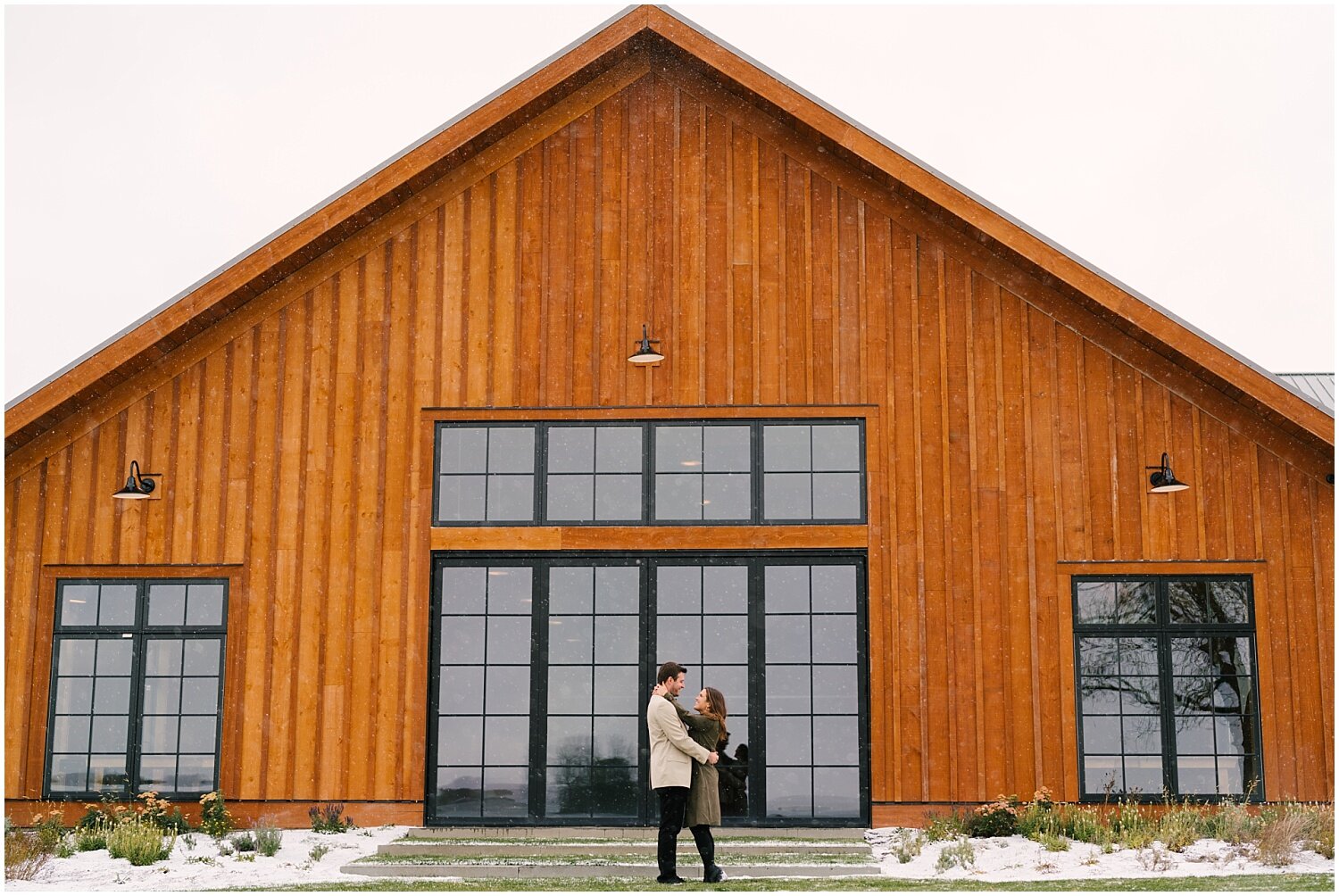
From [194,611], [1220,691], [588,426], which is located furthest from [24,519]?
[1220,691]

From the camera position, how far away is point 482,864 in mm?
10328

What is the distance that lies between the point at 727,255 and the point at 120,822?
7059 millimetres

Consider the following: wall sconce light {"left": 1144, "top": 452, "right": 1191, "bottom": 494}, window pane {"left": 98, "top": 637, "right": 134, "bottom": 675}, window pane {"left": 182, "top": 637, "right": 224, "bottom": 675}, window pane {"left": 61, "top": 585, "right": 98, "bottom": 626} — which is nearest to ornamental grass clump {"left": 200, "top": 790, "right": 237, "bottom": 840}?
window pane {"left": 182, "top": 637, "right": 224, "bottom": 675}

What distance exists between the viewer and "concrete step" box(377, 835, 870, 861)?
1078cm

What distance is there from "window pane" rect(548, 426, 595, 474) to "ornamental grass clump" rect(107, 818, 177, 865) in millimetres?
4284

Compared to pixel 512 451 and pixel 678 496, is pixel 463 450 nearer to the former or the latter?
pixel 512 451

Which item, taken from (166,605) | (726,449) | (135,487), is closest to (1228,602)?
(726,449)

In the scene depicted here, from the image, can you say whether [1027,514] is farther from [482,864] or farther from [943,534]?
[482,864]

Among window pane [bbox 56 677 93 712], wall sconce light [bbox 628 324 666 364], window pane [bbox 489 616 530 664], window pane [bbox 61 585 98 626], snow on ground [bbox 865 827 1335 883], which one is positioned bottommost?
snow on ground [bbox 865 827 1335 883]

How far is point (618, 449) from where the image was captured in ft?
40.6

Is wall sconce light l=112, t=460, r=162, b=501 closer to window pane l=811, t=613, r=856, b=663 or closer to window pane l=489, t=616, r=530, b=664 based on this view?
window pane l=489, t=616, r=530, b=664

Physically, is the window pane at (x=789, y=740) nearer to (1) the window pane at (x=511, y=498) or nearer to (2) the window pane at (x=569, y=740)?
(2) the window pane at (x=569, y=740)

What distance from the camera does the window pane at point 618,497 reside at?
12242mm

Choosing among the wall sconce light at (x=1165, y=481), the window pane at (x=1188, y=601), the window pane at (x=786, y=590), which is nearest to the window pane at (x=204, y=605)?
the window pane at (x=786, y=590)
